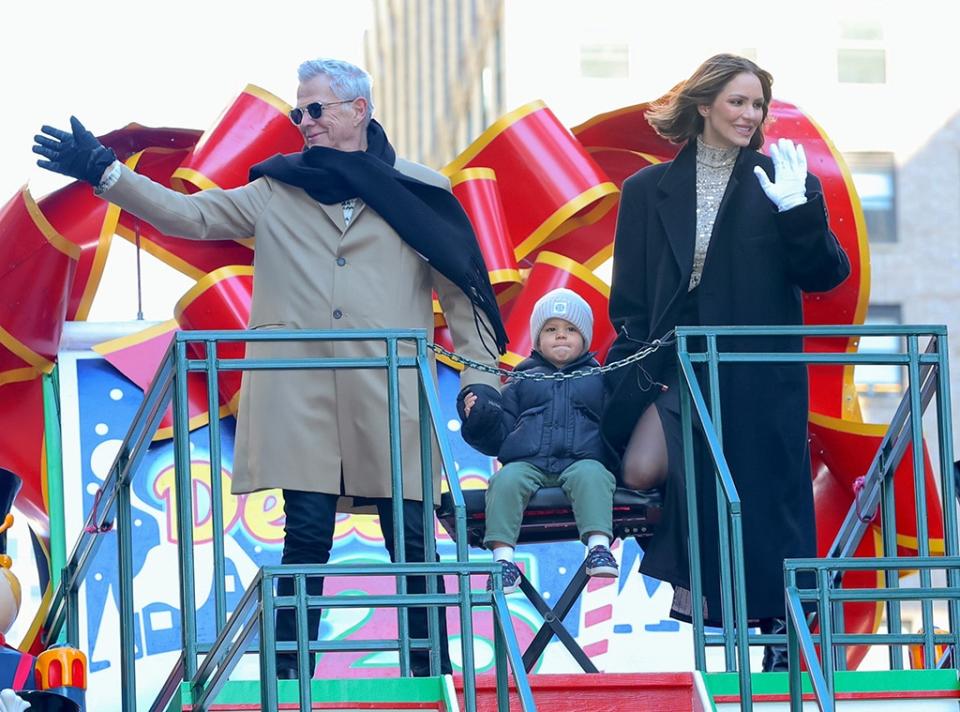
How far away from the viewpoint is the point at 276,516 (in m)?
10.4

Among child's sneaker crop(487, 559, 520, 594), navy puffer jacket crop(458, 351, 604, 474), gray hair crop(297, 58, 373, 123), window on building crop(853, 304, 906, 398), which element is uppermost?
window on building crop(853, 304, 906, 398)

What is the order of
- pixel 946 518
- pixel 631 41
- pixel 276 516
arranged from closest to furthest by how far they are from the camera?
pixel 946 518, pixel 276 516, pixel 631 41

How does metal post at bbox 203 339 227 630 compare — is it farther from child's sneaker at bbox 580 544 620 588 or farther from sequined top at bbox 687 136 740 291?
sequined top at bbox 687 136 740 291

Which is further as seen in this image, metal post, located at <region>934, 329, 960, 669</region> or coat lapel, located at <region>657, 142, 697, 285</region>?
coat lapel, located at <region>657, 142, 697, 285</region>

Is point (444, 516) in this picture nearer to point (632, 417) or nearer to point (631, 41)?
point (632, 417)

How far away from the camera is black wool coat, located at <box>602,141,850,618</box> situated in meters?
6.93

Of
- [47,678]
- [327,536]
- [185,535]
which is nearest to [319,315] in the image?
[327,536]

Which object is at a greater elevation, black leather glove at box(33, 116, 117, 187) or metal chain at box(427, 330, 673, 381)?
black leather glove at box(33, 116, 117, 187)

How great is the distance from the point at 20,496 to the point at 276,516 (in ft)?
4.22

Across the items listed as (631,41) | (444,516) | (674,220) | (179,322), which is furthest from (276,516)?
(631,41)

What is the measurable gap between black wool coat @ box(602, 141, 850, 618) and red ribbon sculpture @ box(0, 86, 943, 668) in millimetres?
3472

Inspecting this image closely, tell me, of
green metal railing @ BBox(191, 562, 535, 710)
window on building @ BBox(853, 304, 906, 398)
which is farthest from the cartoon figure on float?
window on building @ BBox(853, 304, 906, 398)

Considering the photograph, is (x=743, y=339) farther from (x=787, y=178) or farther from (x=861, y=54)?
(x=861, y=54)

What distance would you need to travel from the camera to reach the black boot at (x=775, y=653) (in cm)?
685
